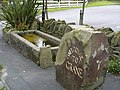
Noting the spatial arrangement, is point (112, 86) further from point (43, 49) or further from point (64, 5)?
point (64, 5)

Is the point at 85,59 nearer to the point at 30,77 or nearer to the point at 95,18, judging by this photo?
the point at 30,77

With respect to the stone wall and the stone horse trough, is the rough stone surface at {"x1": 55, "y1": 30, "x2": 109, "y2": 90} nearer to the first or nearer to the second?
the stone horse trough

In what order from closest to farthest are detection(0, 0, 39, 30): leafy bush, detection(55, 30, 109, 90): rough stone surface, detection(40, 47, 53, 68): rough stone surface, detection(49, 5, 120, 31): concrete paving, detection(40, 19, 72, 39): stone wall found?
detection(55, 30, 109, 90): rough stone surface, detection(40, 47, 53, 68): rough stone surface, detection(40, 19, 72, 39): stone wall, detection(0, 0, 39, 30): leafy bush, detection(49, 5, 120, 31): concrete paving

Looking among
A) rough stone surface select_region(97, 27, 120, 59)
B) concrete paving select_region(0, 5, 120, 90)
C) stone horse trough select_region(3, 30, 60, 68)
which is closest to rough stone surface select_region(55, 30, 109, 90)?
concrete paving select_region(0, 5, 120, 90)

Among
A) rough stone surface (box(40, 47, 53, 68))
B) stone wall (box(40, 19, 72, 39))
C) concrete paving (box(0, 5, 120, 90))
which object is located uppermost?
stone wall (box(40, 19, 72, 39))

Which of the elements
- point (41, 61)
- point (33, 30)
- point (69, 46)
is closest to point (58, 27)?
point (33, 30)

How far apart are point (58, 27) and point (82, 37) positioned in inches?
188

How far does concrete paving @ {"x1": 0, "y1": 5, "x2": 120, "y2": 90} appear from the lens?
18.5 ft

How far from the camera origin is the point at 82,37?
16.4ft

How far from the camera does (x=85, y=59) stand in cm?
Answer: 482

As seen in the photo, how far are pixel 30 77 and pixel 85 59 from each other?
1853mm

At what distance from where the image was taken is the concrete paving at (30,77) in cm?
564

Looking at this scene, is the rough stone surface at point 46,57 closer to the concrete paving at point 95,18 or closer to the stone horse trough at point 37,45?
the stone horse trough at point 37,45

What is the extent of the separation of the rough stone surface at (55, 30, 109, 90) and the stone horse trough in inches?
53.5
